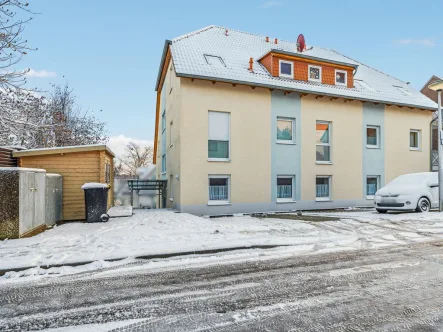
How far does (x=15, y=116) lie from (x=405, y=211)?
50.3 feet

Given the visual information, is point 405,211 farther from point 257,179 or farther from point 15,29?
point 15,29

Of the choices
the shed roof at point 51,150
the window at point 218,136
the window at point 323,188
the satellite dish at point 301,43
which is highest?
the satellite dish at point 301,43

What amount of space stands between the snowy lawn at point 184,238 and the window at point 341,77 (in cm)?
953

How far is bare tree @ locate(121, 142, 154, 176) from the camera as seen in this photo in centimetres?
5369

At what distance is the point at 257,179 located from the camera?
14172 millimetres

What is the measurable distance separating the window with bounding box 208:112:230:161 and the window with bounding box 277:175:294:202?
3089 mm

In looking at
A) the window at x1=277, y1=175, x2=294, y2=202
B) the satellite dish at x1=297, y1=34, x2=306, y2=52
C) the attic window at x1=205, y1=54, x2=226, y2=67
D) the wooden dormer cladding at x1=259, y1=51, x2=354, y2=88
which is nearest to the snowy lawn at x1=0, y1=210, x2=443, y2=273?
the window at x1=277, y1=175, x2=294, y2=202

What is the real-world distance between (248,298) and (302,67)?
14495 mm

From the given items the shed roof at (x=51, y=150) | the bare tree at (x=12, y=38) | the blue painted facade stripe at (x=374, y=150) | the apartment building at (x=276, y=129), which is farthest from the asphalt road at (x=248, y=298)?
the blue painted facade stripe at (x=374, y=150)

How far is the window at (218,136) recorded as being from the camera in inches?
536

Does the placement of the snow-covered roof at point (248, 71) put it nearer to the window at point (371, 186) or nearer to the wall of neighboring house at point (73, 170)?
the window at point (371, 186)

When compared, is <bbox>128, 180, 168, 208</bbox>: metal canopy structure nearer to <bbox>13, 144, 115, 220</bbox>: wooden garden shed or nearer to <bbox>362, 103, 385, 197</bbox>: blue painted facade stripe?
<bbox>13, 144, 115, 220</bbox>: wooden garden shed

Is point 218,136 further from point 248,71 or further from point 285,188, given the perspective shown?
point 285,188

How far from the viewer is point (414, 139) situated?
1853 centimetres
